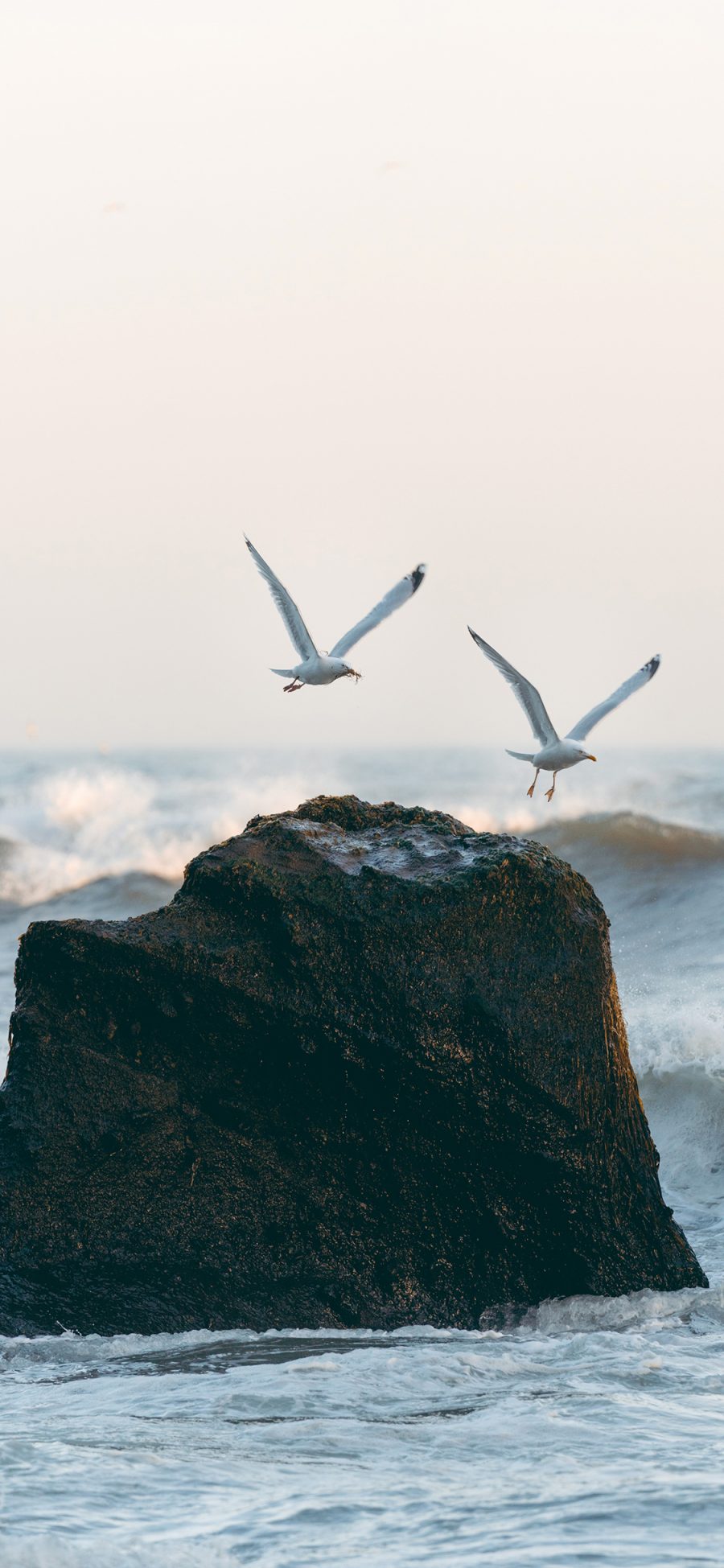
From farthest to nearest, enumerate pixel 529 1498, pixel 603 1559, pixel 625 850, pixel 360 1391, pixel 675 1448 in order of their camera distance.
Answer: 1. pixel 625 850
2. pixel 360 1391
3. pixel 675 1448
4. pixel 529 1498
5. pixel 603 1559

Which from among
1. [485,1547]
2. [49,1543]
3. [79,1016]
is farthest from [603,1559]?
[79,1016]

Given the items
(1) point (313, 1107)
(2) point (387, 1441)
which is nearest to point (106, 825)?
(1) point (313, 1107)

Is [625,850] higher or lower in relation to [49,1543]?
higher

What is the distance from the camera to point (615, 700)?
33.0ft

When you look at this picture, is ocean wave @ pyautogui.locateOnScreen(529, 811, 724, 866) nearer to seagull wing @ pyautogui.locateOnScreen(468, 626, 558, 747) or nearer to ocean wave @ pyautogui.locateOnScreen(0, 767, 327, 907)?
ocean wave @ pyautogui.locateOnScreen(0, 767, 327, 907)

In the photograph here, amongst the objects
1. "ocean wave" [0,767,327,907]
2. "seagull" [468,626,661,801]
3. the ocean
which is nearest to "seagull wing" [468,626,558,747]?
"seagull" [468,626,661,801]

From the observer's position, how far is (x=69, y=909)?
17.9m

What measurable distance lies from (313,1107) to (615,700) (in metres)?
5.26

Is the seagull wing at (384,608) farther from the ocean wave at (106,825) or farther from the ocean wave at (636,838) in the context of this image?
the ocean wave at (106,825)

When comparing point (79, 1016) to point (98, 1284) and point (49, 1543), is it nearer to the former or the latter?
point (98, 1284)

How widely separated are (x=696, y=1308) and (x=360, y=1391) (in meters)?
1.52

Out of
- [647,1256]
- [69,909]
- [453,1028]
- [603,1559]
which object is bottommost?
[603,1559]

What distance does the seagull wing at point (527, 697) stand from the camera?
8.61m

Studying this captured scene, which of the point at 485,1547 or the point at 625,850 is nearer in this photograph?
the point at 485,1547
